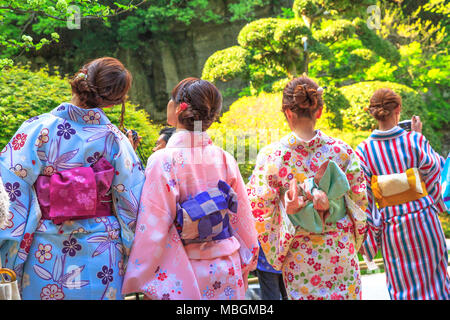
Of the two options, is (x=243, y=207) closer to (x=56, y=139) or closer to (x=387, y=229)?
(x=56, y=139)

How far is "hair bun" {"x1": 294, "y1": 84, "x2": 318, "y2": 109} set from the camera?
274cm

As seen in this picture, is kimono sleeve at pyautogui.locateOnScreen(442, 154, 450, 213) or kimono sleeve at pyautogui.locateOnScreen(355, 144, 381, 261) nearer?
kimono sleeve at pyautogui.locateOnScreen(442, 154, 450, 213)

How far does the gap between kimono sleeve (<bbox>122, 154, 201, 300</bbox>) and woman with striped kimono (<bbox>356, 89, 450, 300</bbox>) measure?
67.6 inches

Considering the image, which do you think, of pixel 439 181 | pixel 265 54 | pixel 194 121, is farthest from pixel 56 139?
pixel 265 54

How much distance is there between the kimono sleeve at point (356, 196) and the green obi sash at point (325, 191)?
0.12 metres

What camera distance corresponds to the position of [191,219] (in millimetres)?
2258

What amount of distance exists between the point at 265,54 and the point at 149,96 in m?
4.63

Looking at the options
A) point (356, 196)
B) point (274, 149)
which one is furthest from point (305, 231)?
point (274, 149)

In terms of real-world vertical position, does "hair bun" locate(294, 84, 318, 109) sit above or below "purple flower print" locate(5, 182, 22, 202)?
above

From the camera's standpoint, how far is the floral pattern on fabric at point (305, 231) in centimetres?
272

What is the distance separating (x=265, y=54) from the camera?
8.84 meters

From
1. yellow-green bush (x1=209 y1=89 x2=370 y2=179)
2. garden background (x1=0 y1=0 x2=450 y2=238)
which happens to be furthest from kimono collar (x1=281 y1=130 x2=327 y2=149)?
yellow-green bush (x1=209 y1=89 x2=370 y2=179)

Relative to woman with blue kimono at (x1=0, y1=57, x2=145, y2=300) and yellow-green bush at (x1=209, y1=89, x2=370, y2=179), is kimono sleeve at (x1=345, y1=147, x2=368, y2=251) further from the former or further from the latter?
yellow-green bush at (x1=209, y1=89, x2=370, y2=179)

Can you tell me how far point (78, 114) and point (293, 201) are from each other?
4.05ft
